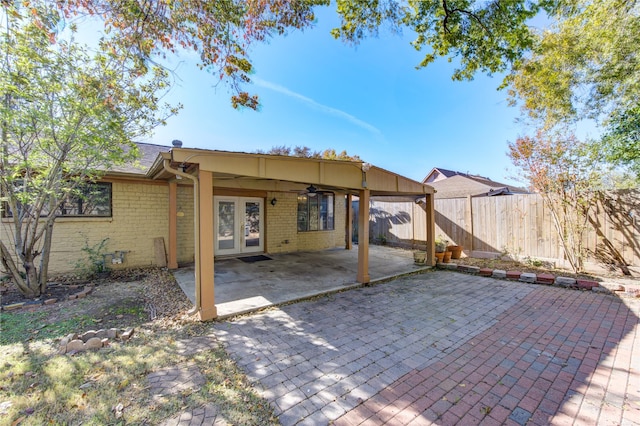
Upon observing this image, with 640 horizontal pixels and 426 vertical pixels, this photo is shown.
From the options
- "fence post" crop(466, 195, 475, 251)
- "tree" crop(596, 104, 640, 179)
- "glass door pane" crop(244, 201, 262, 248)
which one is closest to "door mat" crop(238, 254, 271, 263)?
"glass door pane" crop(244, 201, 262, 248)

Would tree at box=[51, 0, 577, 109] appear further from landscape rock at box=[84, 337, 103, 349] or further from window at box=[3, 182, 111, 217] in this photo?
landscape rock at box=[84, 337, 103, 349]

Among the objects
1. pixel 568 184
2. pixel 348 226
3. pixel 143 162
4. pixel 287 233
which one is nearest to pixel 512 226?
pixel 568 184

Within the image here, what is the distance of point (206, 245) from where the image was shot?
3.97 m

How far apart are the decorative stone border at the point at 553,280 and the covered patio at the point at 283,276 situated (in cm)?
137

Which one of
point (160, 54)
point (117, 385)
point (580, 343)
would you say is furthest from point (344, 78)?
→ point (117, 385)

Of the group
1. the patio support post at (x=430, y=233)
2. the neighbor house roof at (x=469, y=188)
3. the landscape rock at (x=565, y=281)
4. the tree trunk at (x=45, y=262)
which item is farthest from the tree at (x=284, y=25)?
the neighbor house roof at (x=469, y=188)

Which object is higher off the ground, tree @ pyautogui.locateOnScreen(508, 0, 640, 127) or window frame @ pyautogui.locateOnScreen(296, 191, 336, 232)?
tree @ pyautogui.locateOnScreen(508, 0, 640, 127)

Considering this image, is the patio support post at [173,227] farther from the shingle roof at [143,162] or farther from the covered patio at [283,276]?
the shingle roof at [143,162]

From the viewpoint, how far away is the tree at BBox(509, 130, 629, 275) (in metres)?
6.23

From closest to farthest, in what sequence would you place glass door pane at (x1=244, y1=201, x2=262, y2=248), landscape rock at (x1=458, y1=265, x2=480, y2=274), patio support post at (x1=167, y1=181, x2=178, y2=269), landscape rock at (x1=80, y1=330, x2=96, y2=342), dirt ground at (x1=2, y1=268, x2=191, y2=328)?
landscape rock at (x1=80, y1=330, x2=96, y2=342) → dirt ground at (x1=2, y1=268, x2=191, y2=328) → landscape rock at (x1=458, y1=265, x2=480, y2=274) → patio support post at (x1=167, y1=181, x2=178, y2=269) → glass door pane at (x1=244, y1=201, x2=262, y2=248)

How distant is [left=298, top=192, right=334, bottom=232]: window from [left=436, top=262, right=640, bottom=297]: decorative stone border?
545 centimetres

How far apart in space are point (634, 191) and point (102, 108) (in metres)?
11.5

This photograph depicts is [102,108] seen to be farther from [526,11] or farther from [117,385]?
[526,11]

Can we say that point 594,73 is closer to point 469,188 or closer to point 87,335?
point 469,188
